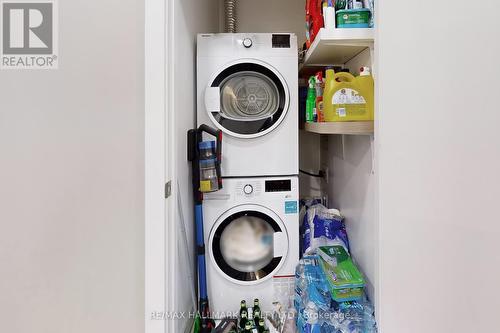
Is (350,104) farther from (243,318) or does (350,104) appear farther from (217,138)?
(243,318)

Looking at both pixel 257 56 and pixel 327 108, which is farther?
pixel 257 56

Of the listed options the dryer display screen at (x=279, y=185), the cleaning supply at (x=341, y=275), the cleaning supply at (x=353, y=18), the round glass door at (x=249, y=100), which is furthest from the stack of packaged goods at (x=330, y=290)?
the cleaning supply at (x=353, y=18)

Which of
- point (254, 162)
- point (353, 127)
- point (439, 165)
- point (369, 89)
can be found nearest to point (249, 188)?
point (254, 162)

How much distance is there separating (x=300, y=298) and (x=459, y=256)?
1.07m

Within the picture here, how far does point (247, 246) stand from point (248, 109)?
2.74ft

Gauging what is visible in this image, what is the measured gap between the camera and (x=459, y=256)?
0.68 m

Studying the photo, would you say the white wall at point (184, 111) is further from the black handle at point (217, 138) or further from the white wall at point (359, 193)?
the white wall at point (359, 193)

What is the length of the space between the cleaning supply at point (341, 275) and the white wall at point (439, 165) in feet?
0.91

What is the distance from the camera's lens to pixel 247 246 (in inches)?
71.7

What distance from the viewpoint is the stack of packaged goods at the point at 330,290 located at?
4.50ft

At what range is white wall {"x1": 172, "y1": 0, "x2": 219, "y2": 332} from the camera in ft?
4.35

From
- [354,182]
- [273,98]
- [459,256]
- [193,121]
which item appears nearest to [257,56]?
[273,98]
